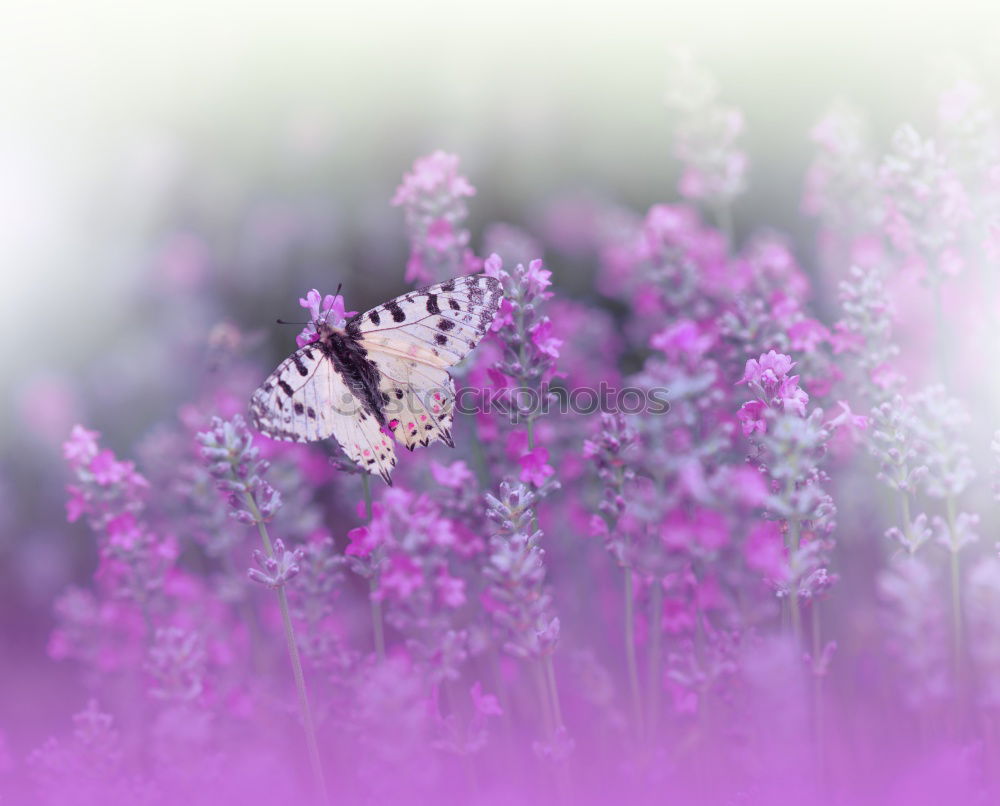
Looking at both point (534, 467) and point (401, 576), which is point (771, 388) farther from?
point (401, 576)

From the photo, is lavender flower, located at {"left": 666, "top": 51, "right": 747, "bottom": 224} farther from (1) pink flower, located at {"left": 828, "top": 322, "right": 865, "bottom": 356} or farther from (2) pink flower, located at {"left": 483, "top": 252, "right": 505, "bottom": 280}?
(2) pink flower, located at {"left": 483, "top": 252, "right": 505, "bottom": 280}

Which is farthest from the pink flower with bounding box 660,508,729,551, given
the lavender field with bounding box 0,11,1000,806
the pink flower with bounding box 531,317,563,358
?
the pink flower with bounding box 531,317,563,358

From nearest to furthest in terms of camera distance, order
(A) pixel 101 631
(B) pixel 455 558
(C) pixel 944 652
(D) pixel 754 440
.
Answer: (D) pixel 754 440, (C) pixel 944 652, (B) pixel 455 558, (A) pixel 101 631

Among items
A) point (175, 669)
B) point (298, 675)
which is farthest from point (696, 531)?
point (175, 669)

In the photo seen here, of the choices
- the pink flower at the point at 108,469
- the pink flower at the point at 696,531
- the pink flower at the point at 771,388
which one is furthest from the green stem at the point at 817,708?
the pink flower at the point at 108,469

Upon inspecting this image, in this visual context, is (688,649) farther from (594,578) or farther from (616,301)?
(616,301)

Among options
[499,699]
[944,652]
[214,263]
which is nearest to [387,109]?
[214,263]
